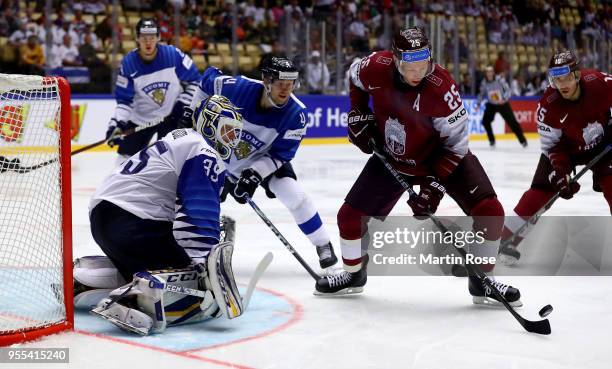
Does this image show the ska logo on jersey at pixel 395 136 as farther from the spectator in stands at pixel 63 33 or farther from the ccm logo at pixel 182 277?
the spectator in stands at pixel 63 33

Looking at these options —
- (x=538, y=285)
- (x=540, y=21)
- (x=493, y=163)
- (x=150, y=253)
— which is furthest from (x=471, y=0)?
(x=150, y=253)

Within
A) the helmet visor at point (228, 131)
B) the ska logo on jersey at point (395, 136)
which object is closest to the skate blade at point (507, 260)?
the ska logo on jersey at point (395, 136)

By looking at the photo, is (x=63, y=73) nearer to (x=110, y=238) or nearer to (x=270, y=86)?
(x=270, y=86)

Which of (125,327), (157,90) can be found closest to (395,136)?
(125,327)

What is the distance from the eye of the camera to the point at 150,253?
2.70 meters

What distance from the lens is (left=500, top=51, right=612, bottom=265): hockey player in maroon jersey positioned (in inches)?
144

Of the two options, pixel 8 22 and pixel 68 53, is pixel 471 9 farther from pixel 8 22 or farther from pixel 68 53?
pixel 8 22

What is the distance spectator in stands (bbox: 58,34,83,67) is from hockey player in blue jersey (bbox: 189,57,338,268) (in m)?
5.66

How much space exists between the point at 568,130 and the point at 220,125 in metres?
1.84

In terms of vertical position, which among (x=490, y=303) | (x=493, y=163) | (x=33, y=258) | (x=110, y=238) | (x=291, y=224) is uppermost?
(x=110, y=238)

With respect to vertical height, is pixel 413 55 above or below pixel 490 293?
above

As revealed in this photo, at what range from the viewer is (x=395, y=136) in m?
3.19

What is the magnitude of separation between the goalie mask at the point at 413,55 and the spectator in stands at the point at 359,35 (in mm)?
8422

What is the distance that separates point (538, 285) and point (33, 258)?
2.02 metres
